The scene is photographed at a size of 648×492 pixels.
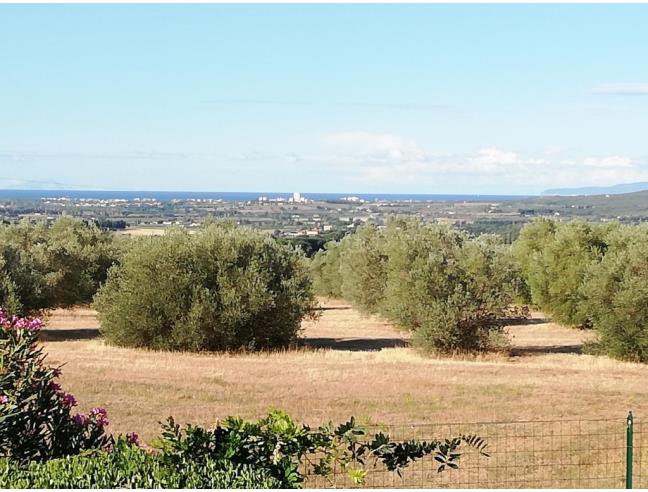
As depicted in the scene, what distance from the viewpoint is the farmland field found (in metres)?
16.9

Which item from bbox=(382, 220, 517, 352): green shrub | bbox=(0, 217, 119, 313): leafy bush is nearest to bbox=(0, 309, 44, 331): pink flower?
bbox=(382, 220, 517, 352): green shrub

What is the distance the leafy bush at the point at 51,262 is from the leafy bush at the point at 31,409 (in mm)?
28051

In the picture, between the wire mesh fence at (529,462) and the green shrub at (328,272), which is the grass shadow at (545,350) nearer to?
the wire mesh fence at (529,462)

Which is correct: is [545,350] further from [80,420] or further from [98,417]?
[80,420]

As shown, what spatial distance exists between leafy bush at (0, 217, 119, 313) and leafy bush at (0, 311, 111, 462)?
28051 mm

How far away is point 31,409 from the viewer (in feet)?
23.0

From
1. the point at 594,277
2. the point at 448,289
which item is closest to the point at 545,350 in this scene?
the point at 594,277

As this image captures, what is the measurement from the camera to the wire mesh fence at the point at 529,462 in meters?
10.8

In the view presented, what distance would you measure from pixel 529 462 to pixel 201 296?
2044cm

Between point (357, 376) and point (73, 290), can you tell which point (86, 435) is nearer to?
point (357, 376)

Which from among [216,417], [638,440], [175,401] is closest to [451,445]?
[638,440]

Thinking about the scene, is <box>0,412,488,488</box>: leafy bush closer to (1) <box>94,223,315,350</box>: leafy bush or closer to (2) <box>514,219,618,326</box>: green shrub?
(1) <box>94,223,315,350</box>: leafy bush

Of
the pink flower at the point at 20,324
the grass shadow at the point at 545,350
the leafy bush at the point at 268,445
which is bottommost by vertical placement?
the grass shadow at the point at 545,350

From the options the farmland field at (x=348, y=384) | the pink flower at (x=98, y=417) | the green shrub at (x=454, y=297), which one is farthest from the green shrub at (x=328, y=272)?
the pink flower at (x=98, y=417)
